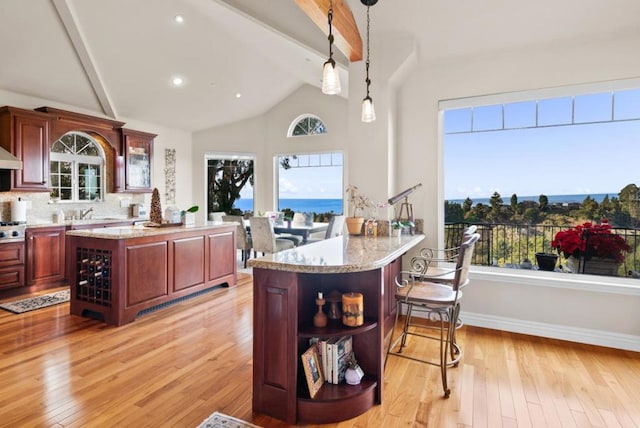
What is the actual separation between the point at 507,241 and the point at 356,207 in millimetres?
1598

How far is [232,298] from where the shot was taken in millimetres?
4449

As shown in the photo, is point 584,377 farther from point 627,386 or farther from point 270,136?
point 270,136

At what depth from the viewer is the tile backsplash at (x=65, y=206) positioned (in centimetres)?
481

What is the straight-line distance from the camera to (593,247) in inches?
130

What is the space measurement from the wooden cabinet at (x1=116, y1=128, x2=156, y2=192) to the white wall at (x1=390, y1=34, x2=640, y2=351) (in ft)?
15.1

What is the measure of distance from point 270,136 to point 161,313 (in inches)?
205

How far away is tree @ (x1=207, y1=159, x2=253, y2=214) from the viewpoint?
26.6ft

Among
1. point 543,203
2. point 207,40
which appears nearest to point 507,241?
point 543,203

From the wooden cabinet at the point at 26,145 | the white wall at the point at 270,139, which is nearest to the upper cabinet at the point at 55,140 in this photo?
the wooden cabinet at the point at 26,145

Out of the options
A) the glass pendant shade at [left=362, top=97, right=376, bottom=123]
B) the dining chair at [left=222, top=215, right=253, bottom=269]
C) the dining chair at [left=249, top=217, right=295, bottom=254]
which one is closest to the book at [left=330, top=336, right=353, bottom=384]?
the glass pendant shade at [left=362, top=97, right=376, bottom=123]

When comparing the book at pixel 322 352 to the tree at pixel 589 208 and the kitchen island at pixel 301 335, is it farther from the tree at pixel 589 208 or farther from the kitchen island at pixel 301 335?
the tree at pixel 589 208

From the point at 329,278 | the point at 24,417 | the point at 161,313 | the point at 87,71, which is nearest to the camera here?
the point at 24,417

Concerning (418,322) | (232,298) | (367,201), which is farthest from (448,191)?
(232,298)

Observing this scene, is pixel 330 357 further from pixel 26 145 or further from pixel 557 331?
pixel 26 145
